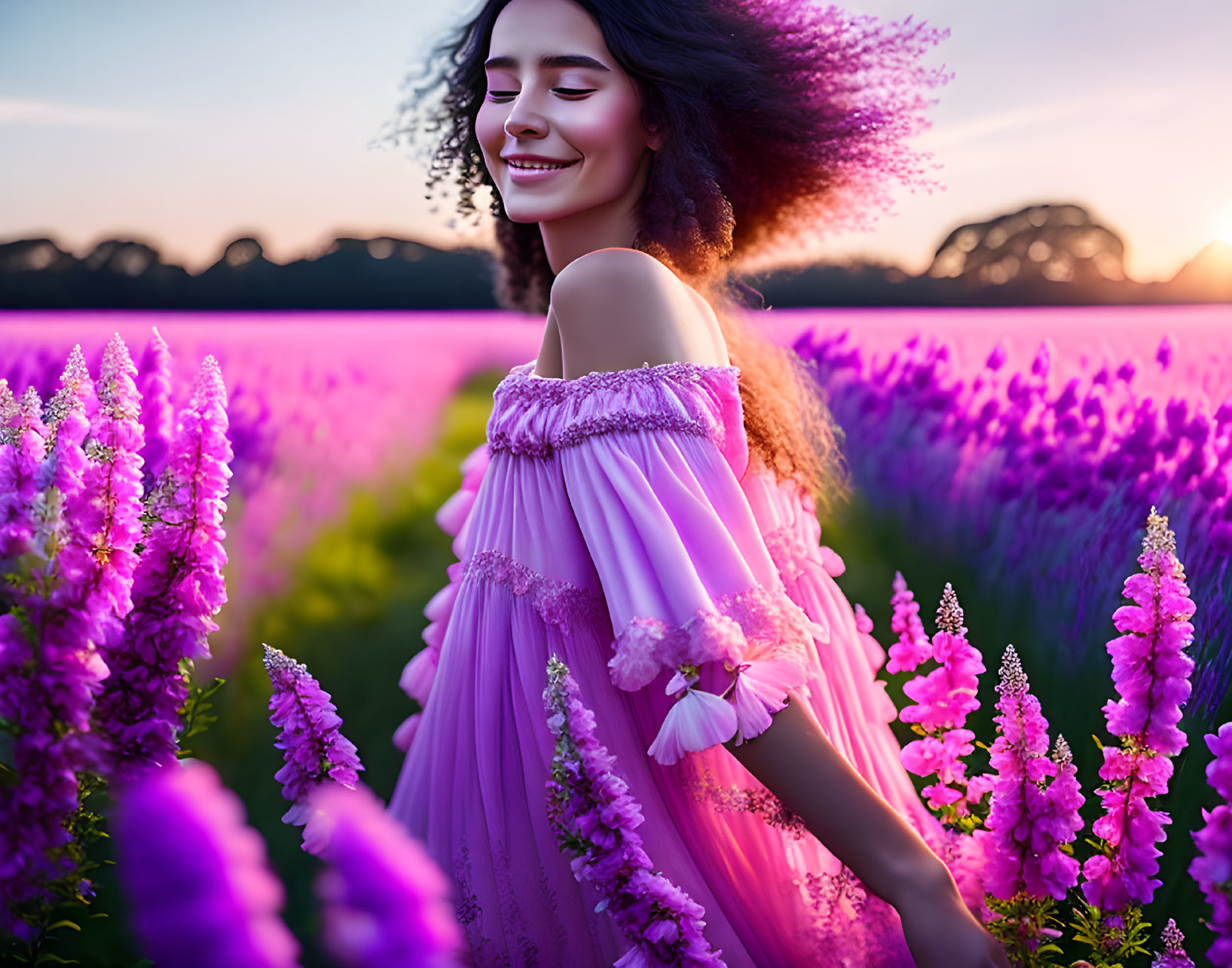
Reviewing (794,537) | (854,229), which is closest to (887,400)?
(854,229)

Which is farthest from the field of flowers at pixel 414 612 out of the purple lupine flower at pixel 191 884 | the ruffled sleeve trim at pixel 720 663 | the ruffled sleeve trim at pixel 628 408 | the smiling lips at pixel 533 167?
the smiling lips at pixel 533 167

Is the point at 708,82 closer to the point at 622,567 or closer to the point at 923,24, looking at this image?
the point at 923,24

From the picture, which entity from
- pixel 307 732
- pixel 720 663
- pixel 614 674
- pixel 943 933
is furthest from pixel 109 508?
pixel 943 933

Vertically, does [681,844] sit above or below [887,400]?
below

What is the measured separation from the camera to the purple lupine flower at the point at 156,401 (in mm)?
1347

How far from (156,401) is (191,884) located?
1069mm

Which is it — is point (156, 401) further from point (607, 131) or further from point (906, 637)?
point (906, 637)

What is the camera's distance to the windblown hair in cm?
138

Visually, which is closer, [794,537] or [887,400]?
[794,537]

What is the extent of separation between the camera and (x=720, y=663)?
105cm

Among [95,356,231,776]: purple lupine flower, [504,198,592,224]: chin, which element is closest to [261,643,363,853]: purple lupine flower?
[95,356,231,776]: purple lupine flower

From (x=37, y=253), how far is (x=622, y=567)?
4.07 ft

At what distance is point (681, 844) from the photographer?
1.17m

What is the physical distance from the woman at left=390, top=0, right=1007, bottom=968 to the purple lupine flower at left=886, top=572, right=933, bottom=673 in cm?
6
